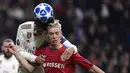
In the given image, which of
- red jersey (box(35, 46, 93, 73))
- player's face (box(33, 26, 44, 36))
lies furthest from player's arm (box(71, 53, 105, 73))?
player's face (box(33, 26, 44, 36))

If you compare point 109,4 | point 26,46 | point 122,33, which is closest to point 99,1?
point 109,4

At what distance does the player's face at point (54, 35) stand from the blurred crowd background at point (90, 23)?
7890mm

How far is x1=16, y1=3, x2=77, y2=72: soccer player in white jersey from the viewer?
10.4 m

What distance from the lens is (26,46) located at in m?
11.0

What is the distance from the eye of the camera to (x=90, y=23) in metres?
20.9

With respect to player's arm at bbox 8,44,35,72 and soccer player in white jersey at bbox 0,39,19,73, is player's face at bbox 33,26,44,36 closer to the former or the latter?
player's arm at bbox 8,44,35,72

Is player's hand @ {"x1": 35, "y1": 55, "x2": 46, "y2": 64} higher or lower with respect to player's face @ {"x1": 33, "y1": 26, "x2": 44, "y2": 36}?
lower

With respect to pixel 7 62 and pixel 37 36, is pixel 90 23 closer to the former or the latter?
pixel 7 62

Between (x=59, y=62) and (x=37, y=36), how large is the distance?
24.8 inches

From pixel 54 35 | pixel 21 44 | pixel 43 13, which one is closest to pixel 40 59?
pixel 54 35

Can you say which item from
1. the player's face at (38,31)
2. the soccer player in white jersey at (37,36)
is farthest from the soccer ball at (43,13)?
the player's face at (38,31)

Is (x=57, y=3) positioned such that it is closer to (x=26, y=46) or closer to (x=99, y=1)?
(x=99, y=1)

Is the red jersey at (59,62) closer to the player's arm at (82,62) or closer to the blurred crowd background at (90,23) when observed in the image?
the player's arm at (82,62)

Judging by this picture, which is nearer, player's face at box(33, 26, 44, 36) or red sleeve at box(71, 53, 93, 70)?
red sleeve at box(71, 53, 93, 70)
